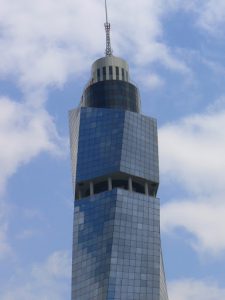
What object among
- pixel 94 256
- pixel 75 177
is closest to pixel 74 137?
pixel 75 177

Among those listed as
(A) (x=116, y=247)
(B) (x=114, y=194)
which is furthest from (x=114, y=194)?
(A) (x=116, y=247)

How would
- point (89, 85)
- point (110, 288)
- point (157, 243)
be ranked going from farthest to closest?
point (89, 85)
point (157, 243)
point (110, 288)

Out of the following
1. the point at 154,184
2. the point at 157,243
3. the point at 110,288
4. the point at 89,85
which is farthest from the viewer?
the point at 89,85

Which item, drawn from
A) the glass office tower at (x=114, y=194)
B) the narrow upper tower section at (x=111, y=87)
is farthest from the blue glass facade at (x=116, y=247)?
the narrow upper tower section at (x=111, y=87)

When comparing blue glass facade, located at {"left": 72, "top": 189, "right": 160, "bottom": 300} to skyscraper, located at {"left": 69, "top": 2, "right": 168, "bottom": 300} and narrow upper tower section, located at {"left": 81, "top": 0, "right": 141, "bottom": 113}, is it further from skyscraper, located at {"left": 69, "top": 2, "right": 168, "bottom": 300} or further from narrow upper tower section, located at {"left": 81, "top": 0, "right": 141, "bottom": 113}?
narrow upper tower section, located at {"left": 81, "top": 0, "right": 141, "bottom": 113}

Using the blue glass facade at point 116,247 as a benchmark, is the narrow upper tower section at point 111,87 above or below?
above

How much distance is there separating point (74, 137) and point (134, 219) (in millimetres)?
27634

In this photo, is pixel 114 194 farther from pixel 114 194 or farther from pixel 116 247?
pixel 116 247

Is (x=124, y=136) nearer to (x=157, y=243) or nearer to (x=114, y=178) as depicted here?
(x=114, y=178)

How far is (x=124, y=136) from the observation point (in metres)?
155

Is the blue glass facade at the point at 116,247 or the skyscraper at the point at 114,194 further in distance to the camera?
the skyscraper at the point at 114,194

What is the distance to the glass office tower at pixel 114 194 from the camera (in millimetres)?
140000

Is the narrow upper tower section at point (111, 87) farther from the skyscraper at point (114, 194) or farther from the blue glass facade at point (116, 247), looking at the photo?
the blue glass facade at point (116, 247)

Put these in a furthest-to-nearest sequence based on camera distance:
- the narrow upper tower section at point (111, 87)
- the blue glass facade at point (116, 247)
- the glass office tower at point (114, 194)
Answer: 1. the narrow upper tower section at point (111, 87)
2. the glass office tower at point (114, 194)
3. the blue glass facade at point (116, 247)
